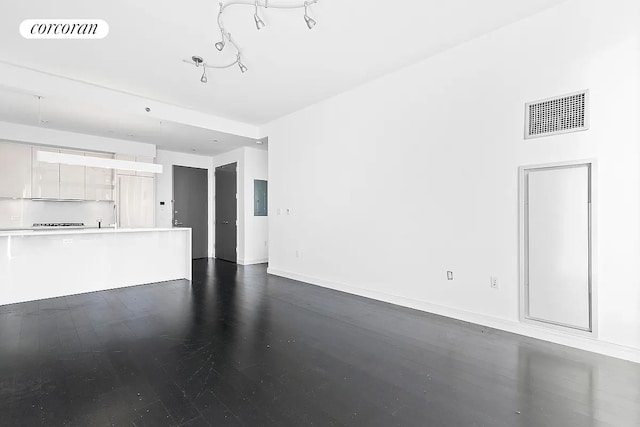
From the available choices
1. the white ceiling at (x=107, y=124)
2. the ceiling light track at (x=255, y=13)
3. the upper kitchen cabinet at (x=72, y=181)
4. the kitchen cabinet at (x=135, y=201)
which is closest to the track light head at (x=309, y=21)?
the ceiling light track at (x=255, y=13)

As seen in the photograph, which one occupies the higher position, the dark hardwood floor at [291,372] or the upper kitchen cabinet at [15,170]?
the upper kitchen cabinet at [15,170]

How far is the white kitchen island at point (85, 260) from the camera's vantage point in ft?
12.8

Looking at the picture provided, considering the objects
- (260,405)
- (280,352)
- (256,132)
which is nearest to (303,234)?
(256,132)

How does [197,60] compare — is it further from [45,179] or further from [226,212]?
[226,212]

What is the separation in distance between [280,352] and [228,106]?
402cm

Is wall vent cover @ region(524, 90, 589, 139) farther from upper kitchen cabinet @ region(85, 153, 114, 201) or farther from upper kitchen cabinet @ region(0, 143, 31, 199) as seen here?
upper kitchen cabinet @ region(0, 143, 31, 199)

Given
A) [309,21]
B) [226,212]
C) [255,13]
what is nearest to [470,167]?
[309,21]

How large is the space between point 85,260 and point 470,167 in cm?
511

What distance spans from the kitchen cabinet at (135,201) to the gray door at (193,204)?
0.84 metres

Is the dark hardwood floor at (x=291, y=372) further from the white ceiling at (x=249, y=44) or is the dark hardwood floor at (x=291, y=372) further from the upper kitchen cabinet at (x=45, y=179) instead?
the white ceiling at (x=249, y=44)

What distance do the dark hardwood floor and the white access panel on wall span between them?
1.00 ft

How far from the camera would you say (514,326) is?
2.93 meters

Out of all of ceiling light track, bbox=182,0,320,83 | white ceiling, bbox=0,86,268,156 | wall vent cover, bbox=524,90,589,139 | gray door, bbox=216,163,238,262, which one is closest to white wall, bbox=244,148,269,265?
white ceiling, bbox=0,86,268,156

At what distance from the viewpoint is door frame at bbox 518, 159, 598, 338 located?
8.28 ft
